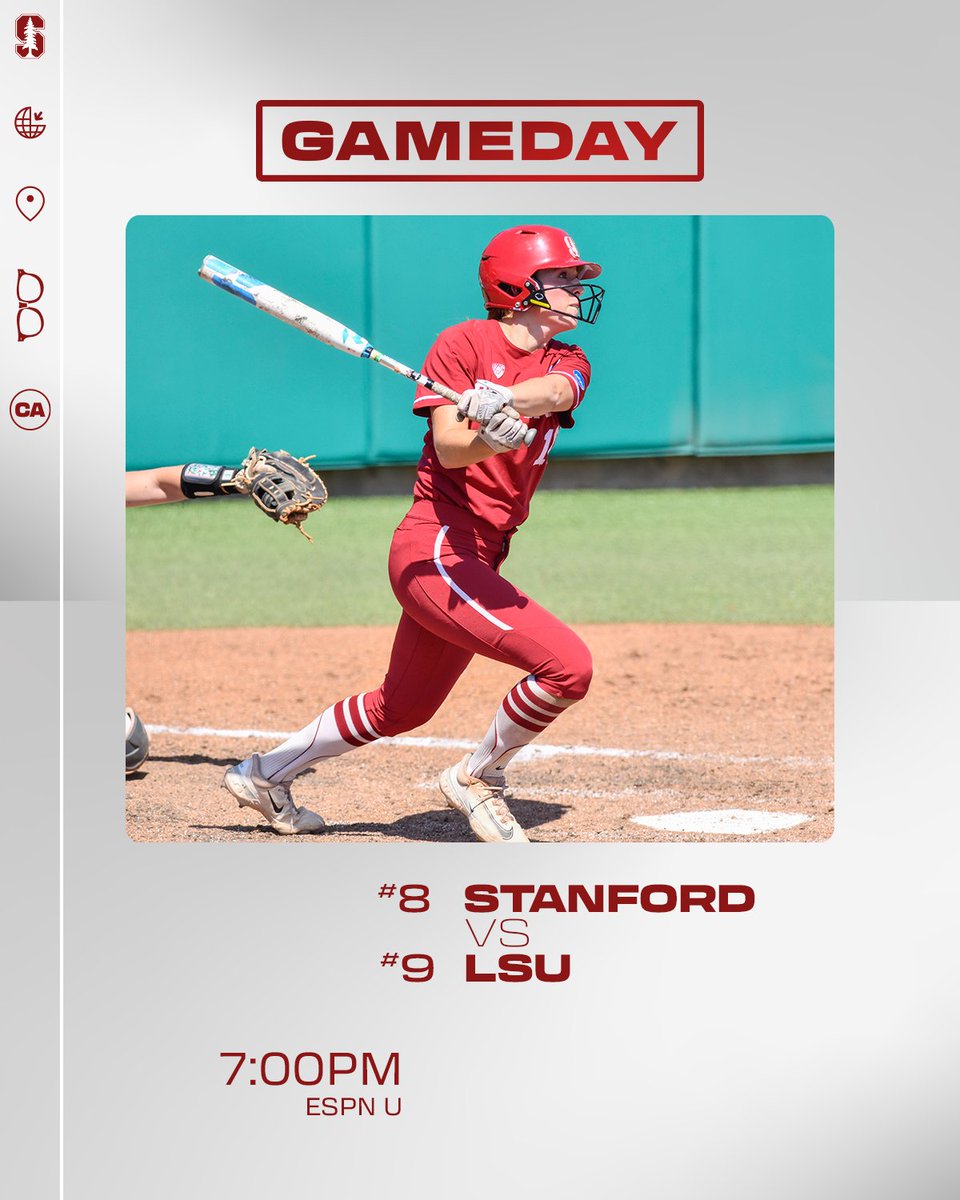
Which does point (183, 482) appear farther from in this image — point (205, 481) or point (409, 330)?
point (409, 330)

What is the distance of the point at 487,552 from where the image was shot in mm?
3861

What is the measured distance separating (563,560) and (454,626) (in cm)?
609

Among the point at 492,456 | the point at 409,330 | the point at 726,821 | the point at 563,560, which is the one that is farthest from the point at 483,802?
the point at 563,560

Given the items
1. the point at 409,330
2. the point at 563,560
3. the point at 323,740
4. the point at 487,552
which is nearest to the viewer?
the point at 487,552

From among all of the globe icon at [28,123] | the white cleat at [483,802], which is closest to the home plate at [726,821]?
the white cleat at [483,802]

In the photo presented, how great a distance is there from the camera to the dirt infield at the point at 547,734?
4.52 metres

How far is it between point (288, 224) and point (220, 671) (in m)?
2.92

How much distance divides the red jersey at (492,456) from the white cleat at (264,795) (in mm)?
912

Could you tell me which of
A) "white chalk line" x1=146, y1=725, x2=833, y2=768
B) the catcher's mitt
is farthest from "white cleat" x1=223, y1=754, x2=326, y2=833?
"white chalk line" x1=146, y1=725, x2=833, y2=768

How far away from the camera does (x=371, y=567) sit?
31.4 ft

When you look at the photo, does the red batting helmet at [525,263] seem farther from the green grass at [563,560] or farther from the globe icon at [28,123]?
the green grass at [563,560]

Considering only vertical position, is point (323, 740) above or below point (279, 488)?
below

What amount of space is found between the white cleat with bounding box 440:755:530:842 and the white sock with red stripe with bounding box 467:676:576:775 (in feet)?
0.12

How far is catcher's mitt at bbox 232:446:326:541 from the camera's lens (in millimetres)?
3646
